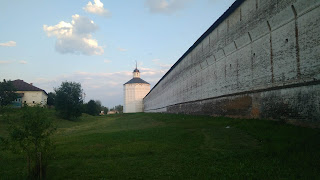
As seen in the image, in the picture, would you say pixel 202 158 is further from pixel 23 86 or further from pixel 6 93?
pixel 23 86

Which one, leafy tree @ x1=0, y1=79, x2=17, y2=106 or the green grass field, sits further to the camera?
leafy tree @ x1=0, y1=79, x2=17, y2=106

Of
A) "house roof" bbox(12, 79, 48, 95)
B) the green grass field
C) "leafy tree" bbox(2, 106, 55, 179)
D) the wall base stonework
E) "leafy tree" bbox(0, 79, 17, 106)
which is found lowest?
the green grass field

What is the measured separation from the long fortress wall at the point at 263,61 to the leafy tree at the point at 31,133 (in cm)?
897

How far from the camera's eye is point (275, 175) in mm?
5516

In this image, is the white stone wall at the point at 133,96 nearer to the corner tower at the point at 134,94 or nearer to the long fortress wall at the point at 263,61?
the corner tower at the point at 134,94

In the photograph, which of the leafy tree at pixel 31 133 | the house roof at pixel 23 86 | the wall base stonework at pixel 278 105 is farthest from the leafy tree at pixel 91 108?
the leafy tree at pixel 31 133

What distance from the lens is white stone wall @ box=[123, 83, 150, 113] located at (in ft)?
248

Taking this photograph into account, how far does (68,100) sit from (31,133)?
31631 mm

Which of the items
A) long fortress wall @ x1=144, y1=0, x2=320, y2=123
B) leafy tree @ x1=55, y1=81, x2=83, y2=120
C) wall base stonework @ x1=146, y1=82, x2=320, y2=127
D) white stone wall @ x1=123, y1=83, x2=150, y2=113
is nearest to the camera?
wall base stonework @ x1=146, y1=82, x2=320, y2=127

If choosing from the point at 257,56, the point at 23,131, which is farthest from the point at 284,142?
the point at 23,131

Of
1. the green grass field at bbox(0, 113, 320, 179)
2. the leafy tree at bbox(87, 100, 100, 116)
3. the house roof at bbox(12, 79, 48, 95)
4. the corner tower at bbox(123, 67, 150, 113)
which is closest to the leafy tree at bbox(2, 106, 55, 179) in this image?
the green grass field at bbox(0, 113, 320, 179)

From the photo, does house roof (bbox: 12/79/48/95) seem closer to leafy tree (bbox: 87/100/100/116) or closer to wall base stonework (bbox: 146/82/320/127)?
leafy tree (bbox: 87/100/100/116)

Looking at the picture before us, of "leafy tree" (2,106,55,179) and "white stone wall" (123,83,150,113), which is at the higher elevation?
"white stone wall" (123,83,150,113)

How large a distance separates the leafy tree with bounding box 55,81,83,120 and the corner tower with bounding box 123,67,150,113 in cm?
3747
